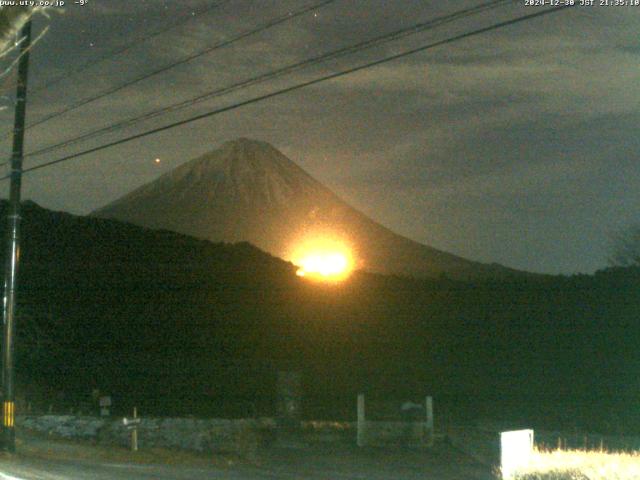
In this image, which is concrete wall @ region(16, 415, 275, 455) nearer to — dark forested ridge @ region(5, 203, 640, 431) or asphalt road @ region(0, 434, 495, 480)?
asphalt road @ region(0, 434, 495, 480)

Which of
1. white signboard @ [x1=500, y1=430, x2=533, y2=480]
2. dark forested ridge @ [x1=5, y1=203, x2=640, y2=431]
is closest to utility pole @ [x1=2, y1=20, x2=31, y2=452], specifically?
white signboard @ [x1=500, y1=430, x2=533, y2=480]

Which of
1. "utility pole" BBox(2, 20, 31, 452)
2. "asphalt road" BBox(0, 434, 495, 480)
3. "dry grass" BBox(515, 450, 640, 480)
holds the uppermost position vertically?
"utility pole" BBox(2, 20, 31, 452)

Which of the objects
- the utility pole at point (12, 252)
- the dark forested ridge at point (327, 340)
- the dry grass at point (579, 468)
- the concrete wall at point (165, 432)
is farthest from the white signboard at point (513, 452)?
the dark forested ridge at point (327, 340)

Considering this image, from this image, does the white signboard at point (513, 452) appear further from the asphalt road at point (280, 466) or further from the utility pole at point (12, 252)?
the utility pole at point (12, 252)

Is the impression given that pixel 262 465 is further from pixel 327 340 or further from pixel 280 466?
pixel 327 340

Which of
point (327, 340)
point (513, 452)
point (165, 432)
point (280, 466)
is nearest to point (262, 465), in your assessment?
point (280, 466)

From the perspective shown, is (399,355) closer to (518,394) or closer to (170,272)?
(518,394)
